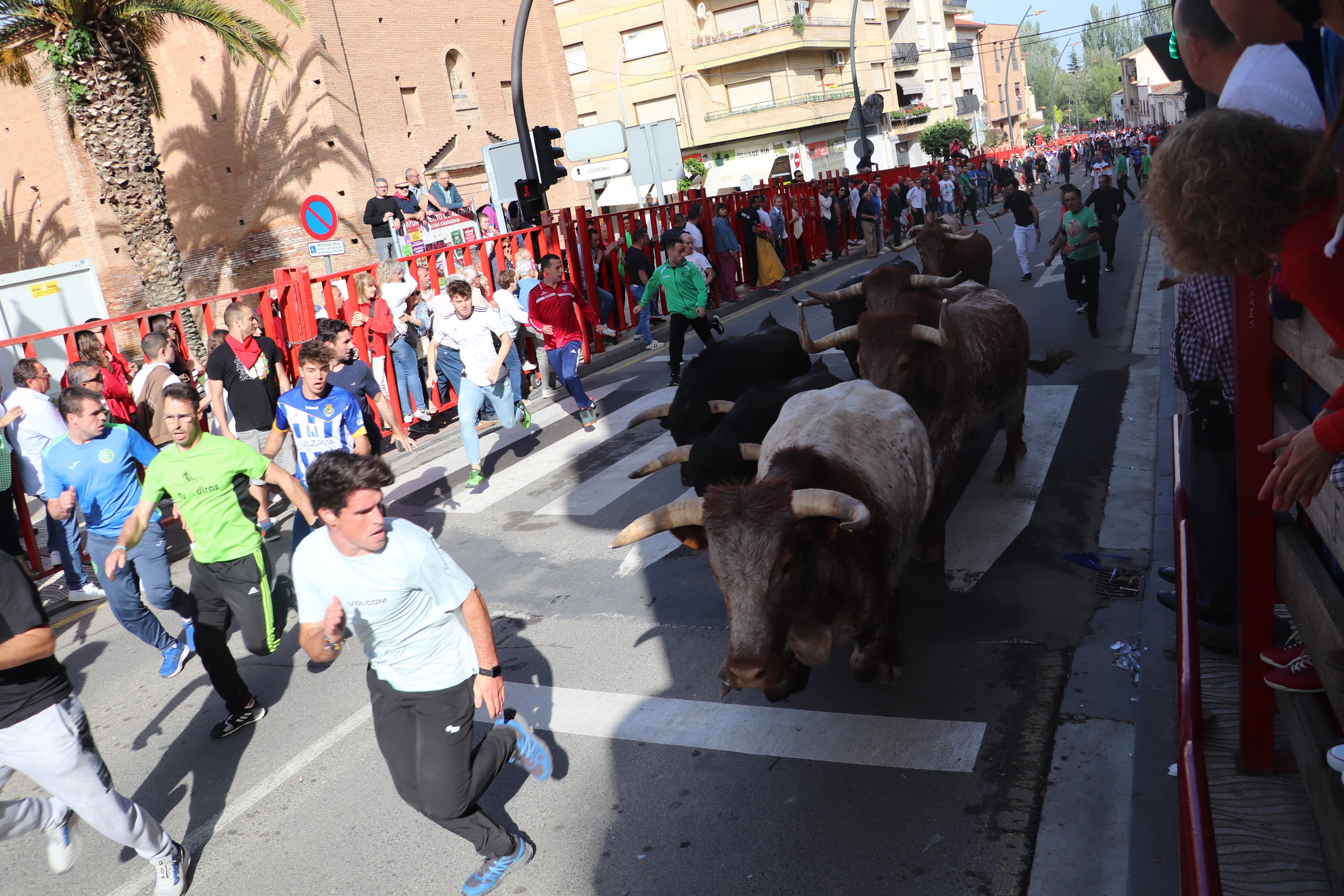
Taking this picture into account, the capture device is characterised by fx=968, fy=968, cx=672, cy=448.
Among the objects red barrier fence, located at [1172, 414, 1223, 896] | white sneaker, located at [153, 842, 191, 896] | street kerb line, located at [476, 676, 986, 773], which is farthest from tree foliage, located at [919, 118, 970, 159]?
white sneaker, located at [153, 842, 191, 896]

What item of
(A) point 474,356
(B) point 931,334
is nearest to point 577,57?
(A) point 474,356

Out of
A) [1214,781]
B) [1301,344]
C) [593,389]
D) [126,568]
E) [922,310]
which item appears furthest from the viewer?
[593,389]

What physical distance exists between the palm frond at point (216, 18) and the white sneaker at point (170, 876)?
55.7 ft

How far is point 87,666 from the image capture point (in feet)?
23.2

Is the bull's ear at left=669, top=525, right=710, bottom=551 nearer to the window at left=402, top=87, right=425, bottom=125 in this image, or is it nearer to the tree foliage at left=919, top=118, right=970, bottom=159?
the window at left=402, top=87, right=425, bottom=125

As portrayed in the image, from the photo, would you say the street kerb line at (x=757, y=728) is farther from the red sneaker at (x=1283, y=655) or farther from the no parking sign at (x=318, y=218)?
the no parking sign at (x=318, y=218)

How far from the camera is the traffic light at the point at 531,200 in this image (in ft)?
51.0

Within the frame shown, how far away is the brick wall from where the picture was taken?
30578 millimetres

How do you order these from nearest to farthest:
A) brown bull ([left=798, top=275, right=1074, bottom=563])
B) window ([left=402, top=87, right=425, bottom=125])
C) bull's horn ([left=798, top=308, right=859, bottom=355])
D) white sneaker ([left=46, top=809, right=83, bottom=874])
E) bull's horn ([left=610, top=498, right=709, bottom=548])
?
white sneaker ([left=46, top=809, right=83, bottom=874]), bull's horn ([left=610, top=498, right=709, bottom=548]), brown bull ([left=798, top=275, right=1074, bottom=563]), bull's horn ([left=798, top=308, right=859, bottom=355]), window ([left=402, top=87, right=425, bottom=125])

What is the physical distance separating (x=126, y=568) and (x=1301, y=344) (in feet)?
21.2

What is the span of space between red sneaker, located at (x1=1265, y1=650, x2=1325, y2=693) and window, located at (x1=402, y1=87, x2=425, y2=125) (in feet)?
112

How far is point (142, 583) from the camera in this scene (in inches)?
245

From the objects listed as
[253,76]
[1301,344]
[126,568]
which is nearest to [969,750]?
[1301,344]

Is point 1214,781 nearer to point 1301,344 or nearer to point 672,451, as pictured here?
point 1301,344
